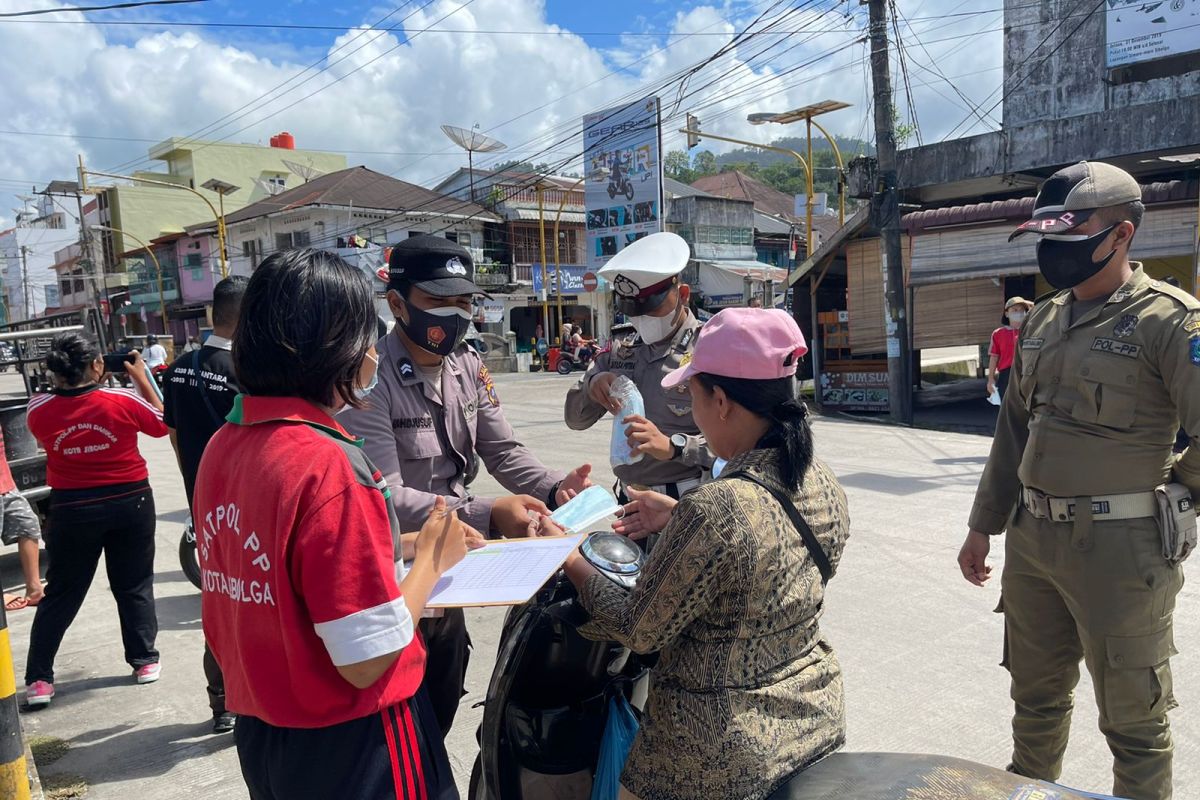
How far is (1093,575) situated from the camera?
2.31 metres

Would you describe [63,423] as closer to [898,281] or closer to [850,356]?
[898,281]

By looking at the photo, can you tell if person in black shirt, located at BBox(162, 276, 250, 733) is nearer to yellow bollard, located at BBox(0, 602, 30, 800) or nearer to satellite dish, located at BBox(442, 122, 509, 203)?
yellow bollard, located at BBox(0, 602, 30, 800)

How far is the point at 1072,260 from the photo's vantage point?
2416mm

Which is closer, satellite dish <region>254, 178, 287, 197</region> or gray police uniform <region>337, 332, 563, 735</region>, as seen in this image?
gray police uniform <region>337, 332, 563, 735</region>

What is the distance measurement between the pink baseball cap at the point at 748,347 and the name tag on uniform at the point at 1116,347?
1.18 meters

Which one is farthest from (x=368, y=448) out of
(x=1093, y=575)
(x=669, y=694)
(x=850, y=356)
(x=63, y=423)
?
(x=850, y=356)

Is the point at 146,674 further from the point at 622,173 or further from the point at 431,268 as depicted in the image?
the point at 622,173

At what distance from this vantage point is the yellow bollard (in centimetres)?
230

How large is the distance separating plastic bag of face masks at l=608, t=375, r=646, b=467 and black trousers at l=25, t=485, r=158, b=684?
2.62m

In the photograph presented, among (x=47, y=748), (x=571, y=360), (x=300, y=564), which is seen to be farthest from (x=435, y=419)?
(x=571, y=360)

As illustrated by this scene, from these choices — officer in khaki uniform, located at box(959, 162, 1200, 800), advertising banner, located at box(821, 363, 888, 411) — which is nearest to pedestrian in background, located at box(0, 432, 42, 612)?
officer in khaki uniform, located at box(959, 162, 1200, 800)

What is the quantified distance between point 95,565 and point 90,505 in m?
0.30

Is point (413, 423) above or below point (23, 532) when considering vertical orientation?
above

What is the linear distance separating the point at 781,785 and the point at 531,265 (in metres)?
35.5
